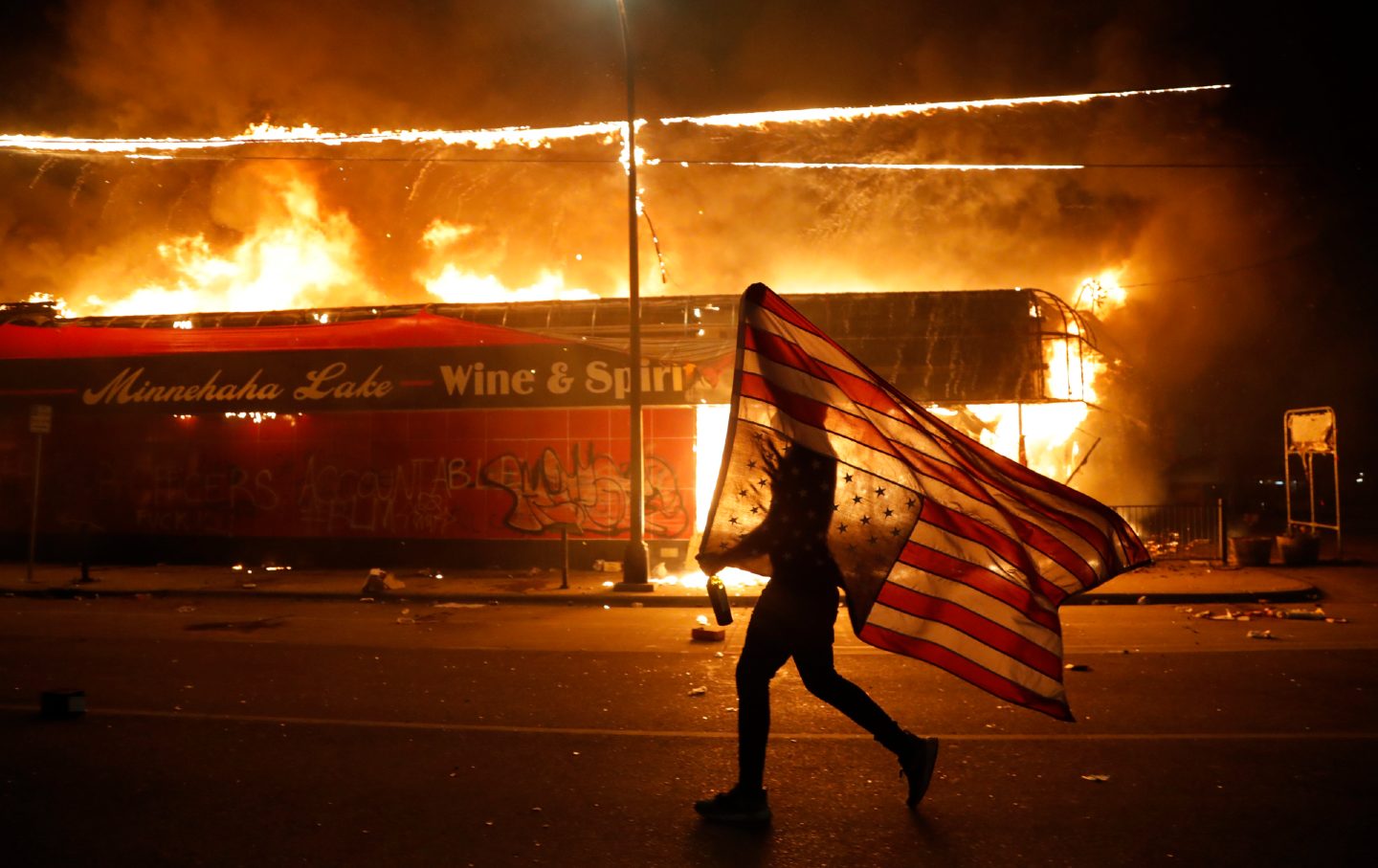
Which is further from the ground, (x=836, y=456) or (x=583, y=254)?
(x=583, y=254)

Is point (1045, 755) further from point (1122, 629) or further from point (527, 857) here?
point (1122, 629)

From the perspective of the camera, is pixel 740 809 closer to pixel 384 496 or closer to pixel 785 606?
pixel 785 606

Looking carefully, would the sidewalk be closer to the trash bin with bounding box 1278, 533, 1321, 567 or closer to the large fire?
the trash bin with bounding box 1278, 533, 1321, 567

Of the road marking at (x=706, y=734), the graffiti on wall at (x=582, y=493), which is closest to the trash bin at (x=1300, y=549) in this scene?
the graffiti on wall at (x=582, y=493)

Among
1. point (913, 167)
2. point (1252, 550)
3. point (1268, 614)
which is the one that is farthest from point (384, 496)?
point (1252, 550)

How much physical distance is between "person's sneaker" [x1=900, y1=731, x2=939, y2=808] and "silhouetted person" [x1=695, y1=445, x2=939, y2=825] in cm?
31

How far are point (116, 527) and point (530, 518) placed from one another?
827cm

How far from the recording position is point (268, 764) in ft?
18.2

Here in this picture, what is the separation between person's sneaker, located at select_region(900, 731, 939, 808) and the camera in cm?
467

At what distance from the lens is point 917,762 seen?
467cm

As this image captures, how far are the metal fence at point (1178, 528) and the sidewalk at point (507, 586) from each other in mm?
1733

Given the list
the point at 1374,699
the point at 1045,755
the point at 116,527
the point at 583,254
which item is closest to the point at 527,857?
the point at 1045,755

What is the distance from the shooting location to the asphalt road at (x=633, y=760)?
14.1ft

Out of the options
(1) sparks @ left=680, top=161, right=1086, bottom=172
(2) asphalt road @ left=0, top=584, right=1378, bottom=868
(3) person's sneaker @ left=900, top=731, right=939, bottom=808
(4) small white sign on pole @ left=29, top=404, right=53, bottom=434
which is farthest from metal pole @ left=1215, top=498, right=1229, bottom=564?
(4) small white sign on pole @ left=29, top=404, right=53, bottom=434
